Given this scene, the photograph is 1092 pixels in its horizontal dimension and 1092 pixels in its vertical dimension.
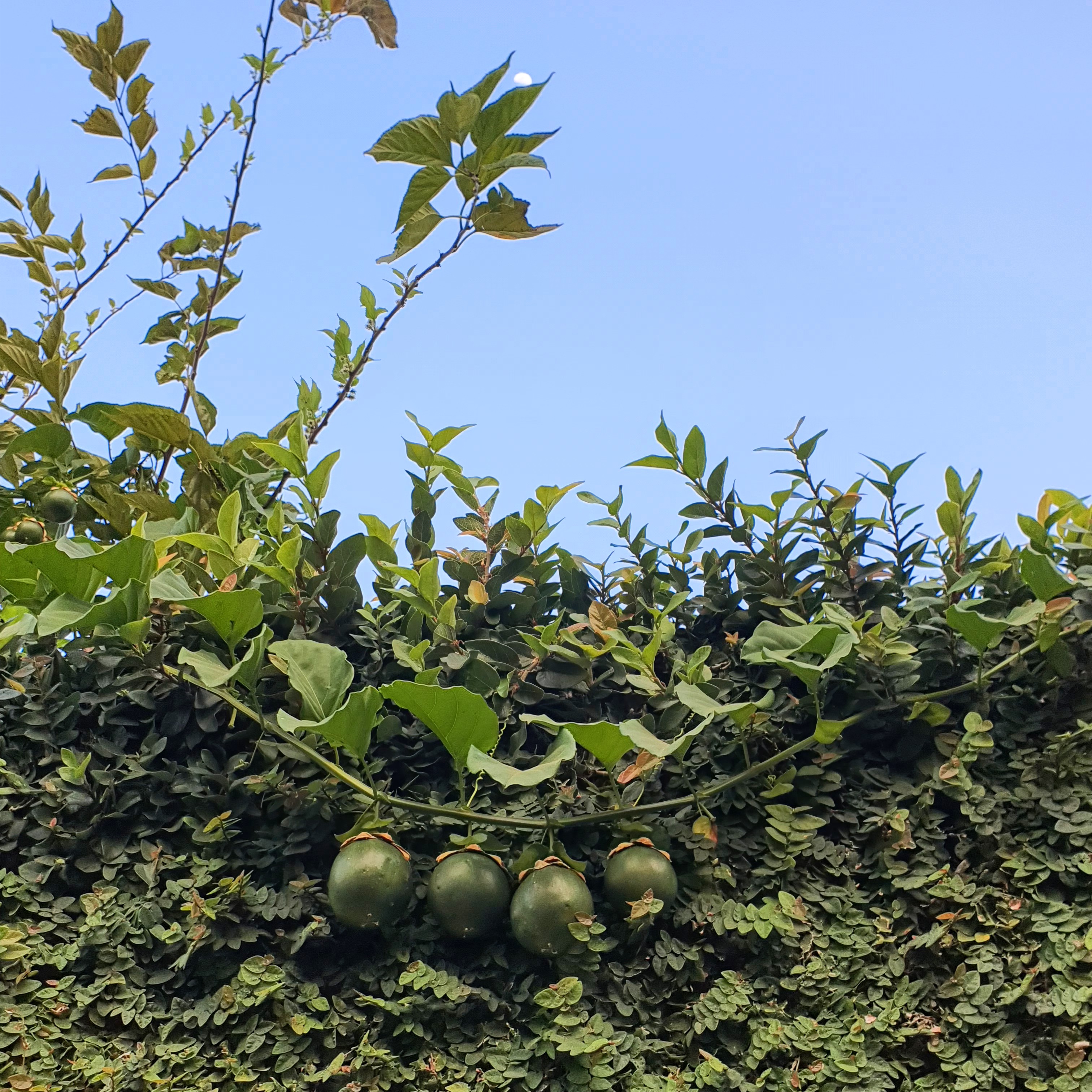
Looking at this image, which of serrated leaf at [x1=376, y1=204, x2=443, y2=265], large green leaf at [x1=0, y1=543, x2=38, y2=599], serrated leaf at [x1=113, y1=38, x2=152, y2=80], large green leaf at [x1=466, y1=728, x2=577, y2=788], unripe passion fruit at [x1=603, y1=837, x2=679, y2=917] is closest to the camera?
large green leaf at [x1=466, y1=728, x2=577, y2=788]

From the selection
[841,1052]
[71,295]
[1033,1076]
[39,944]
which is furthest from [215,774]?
[71,295]

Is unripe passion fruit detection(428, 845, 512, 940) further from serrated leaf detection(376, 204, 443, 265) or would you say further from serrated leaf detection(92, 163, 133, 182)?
serrated leaf detection(92, 163, 133, 182)

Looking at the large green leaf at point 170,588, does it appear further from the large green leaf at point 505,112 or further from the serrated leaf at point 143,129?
the serrated leaf at point 143,129

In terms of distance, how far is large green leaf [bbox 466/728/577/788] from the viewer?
1.50 metres

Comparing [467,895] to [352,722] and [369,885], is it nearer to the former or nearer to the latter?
[369,885]

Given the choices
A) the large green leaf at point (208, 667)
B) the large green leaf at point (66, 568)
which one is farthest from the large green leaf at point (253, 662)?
the large green leaf at point (66, 568)

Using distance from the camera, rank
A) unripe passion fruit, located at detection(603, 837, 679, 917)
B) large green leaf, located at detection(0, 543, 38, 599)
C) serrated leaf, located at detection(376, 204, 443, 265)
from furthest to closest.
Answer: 1. serrated leaf, located at detection(376, 204, 443, 265)
2. large green leaf, located at detection(0, 543, 38, 599)
3. unripe passion fruit, located at detection(603, 837, 679, 917)

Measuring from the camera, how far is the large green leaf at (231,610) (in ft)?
5.34

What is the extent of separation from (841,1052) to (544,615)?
94cm

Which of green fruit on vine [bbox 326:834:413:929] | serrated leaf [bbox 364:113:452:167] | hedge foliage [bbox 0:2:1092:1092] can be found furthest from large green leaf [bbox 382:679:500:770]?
serrated leaf [bbox 364:113:452:167]

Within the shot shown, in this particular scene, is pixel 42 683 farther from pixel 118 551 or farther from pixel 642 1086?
pixel 642 1086

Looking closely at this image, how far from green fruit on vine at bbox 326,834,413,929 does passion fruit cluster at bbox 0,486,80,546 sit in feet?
3.61

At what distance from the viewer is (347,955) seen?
1633mm

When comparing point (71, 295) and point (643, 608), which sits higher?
point (71, 295)
